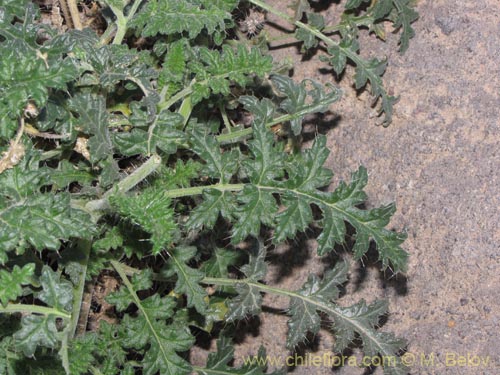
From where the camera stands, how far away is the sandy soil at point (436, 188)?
3143 millimetres

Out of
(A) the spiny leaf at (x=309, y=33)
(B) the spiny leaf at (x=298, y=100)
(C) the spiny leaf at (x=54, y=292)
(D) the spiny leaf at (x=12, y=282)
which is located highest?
(A) the spiny leaf at (x=309, y=33)

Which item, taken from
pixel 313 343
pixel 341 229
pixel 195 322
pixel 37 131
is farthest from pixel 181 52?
pixel 313 343

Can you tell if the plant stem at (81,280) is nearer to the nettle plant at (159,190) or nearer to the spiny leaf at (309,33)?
the nettle plant at (159,190)

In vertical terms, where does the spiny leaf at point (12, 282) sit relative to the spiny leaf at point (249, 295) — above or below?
above

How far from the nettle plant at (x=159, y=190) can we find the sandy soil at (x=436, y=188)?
0.12 metres

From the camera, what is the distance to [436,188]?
3.25 metres

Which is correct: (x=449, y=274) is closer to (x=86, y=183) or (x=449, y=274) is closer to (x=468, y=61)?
(x=468, y=61)

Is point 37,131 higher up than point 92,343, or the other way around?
point 37,131

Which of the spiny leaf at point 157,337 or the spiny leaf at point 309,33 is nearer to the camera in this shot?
the spiny leaf at point 157,337

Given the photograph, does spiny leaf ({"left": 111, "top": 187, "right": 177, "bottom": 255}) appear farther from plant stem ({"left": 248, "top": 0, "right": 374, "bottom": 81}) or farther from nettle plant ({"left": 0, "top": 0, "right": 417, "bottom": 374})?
plant stem ({"left": 248, "top": 0, "right": 374, "bottom": 81})

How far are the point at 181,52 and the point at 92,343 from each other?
1.14 metres

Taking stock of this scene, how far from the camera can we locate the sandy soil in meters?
3.14

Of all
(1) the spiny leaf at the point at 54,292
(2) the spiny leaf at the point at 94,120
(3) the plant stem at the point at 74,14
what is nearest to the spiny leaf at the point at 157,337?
(1) the spiny leaf at the point at 54,292

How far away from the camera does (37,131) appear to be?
3.00 m
